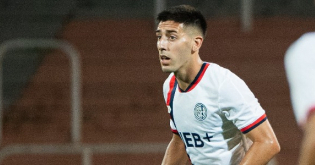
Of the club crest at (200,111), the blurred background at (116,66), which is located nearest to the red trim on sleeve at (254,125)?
the club crest at (200,111)

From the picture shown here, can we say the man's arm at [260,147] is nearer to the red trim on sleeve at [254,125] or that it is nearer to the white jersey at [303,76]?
the red trim on sleeve at [254,125]

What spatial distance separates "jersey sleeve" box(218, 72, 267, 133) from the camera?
312 centimetres

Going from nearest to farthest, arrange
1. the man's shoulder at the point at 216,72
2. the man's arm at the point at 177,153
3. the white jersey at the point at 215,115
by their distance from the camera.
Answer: the white jersey at the point at 215,115 < the man's shoulder at the point at 216,72 < the man's arm at the point at 177,153

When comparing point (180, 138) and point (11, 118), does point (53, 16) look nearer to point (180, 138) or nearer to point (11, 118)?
point (11, 118)

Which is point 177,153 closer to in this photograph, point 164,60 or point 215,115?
point 215,115

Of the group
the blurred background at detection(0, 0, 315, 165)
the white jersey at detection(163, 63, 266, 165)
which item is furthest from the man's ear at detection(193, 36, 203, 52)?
the blurred background at detection(0, 0, 315, 165)

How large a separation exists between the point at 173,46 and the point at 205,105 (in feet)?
1.26

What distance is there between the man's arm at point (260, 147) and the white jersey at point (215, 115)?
40 mm

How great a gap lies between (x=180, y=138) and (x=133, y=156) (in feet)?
11.0

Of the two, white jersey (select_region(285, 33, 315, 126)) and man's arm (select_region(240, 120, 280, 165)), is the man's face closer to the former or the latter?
man's arm (select_region(240, 120, 280, 165))

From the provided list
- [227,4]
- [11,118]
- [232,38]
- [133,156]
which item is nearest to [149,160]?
[133,156]

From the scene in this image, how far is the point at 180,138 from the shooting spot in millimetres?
3631

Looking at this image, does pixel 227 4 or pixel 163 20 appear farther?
pixel 227 4

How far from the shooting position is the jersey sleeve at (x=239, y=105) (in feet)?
10.2
